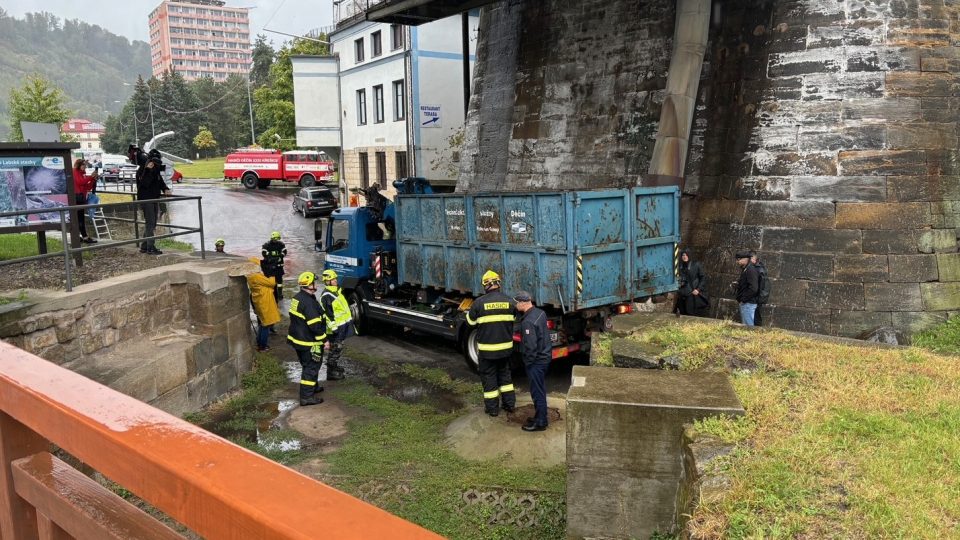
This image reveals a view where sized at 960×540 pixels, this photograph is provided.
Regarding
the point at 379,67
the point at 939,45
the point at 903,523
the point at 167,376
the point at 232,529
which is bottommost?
Answer: the point at 167,376

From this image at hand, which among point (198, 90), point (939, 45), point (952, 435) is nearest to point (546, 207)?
point (952, 435)

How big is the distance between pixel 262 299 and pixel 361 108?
84.0 ft

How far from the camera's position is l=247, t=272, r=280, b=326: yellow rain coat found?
42.5 ft

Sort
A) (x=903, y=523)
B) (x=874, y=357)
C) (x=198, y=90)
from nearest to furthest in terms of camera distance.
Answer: (x=903, y=523) < (x=874, y=357) < (x=198, y=90)

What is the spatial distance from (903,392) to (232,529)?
18.5 ft

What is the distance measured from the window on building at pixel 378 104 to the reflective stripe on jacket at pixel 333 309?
82.6 ft

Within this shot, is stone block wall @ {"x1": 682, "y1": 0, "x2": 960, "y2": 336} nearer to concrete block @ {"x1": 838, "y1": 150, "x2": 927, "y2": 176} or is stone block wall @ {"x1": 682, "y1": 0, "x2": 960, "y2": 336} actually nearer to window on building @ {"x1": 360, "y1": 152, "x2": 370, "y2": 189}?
concrete block @ {"x1": 838, "y1": 150, "x2": 927, "y2": 176}

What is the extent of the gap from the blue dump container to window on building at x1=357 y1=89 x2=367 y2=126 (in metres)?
25.1

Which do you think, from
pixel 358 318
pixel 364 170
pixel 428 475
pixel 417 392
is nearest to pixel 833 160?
pixel 417 392

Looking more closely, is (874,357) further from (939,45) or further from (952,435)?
(939,45)

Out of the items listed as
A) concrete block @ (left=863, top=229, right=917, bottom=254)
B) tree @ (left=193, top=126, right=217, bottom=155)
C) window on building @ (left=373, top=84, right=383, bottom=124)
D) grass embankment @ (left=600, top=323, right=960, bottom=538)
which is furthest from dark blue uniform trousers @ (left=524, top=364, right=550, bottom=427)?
tree @ (left=193, top=126, right=217, bottom=155)

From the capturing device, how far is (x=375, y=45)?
1367 inches

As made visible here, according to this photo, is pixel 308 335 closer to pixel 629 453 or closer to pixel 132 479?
pixel 629 453

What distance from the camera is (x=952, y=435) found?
180 inches
